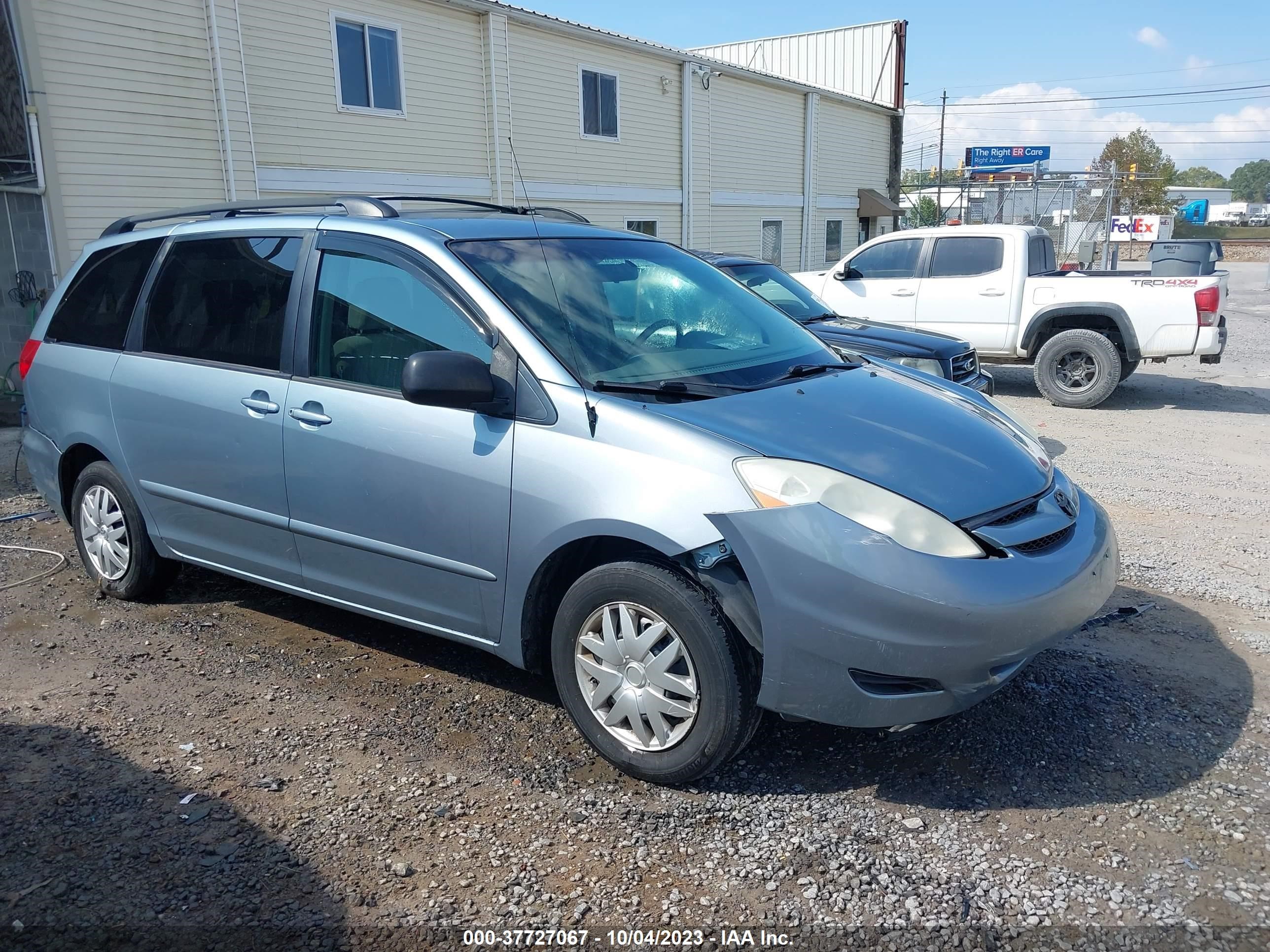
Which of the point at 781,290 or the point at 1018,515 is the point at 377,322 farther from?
the point at 781,290

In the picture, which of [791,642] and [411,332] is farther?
[411,332]

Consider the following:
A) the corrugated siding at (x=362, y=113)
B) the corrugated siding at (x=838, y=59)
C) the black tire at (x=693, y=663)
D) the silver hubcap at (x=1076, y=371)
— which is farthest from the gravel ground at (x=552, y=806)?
the corrugated siding at (x=838, y=59)

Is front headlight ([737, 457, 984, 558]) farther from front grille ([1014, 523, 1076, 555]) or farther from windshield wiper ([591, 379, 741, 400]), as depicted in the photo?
windshield wiper ([591, 379, 741, 400])

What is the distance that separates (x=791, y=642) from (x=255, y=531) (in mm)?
2458

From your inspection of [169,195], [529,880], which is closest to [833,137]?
[169,195]

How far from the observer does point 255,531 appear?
4207 mm

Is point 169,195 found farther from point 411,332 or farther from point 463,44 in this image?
point 411,332

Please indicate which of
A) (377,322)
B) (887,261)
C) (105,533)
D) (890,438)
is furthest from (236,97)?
(890,438)

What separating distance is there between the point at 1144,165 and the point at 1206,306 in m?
65.4

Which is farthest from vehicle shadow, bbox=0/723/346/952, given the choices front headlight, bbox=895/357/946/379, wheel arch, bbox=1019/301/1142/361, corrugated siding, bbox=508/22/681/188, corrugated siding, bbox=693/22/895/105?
corrugated siding, bbox=693/22/895/105

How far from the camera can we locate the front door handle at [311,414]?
12.6ft

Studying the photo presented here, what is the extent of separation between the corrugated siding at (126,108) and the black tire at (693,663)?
10688mm

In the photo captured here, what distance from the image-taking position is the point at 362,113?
14391mm

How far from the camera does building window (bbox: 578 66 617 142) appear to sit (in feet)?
Result: 60.7
